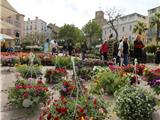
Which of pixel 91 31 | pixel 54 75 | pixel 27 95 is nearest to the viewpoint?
pixel 27 95

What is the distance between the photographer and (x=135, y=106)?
20.6 feet

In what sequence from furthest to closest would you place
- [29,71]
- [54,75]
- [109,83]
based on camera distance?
1. [29,71]
2. [54,75]
3. [109,83]

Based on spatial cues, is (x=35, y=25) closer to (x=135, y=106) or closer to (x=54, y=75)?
(x=54, y=75)

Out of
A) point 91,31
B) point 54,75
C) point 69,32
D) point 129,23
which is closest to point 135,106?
point 54,75

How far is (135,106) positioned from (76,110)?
57.5 inches

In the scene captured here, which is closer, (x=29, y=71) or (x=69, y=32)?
(x=29, y=71)

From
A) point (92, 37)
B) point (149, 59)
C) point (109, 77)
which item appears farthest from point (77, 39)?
point (109, 77)

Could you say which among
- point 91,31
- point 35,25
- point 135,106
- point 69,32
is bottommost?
point 135,106

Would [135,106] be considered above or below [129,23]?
below

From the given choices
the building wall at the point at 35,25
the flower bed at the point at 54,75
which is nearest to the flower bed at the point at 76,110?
the flower bed at the point at 54,75

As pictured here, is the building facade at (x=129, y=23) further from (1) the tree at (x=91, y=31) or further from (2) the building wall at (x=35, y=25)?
(2) the building wall at (x=35, y=25)

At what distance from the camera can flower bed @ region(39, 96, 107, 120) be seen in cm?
528

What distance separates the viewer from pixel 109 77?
8.91 metres

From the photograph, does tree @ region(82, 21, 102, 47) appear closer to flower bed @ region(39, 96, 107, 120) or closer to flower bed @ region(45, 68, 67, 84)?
flower bed @ region(45, 68, 67, 84)
